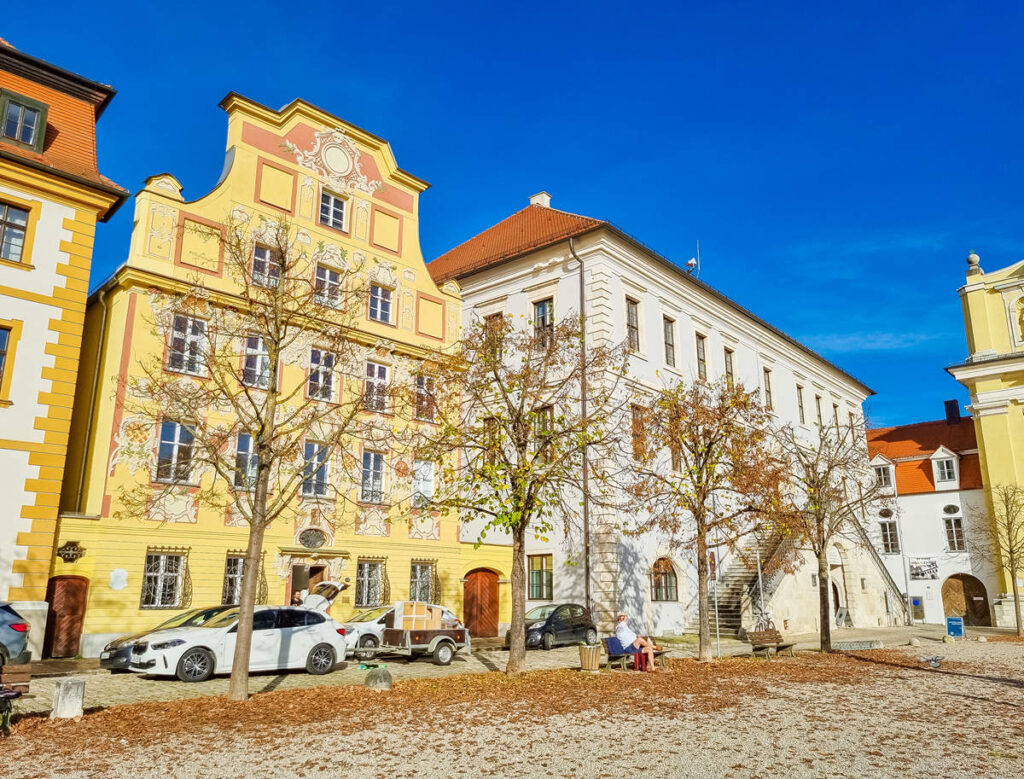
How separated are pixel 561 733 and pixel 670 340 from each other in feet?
78.1

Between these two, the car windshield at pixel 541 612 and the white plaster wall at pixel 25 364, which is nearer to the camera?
the white plaster wall at pixel 25 364

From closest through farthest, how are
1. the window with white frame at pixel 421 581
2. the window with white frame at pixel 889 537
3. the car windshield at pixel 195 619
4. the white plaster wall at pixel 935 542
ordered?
the car windshield at pixel 195 619, the window with white frame at pixel 421 581, the white plaster wall at pixel 935 542, the window with white frame at pixel 889 537

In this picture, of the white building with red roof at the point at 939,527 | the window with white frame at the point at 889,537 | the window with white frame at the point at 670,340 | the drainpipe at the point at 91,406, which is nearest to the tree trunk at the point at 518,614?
the drainpipe at the point at 91,406

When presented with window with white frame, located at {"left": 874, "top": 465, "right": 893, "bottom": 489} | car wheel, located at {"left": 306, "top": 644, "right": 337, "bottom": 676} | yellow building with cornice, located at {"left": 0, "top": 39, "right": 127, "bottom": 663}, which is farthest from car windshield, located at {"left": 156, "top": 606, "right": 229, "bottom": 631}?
window with white frame, located at {"left": 874, "top": 465, "right": 893, "bottom": 489}

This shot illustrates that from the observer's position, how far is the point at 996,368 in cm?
4516

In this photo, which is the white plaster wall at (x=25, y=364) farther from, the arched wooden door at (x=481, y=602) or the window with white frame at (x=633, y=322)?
the window with white frame at (x=633, y=322)

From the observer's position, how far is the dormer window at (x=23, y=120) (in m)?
20.0

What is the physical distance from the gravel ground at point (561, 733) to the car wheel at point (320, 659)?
2642mm

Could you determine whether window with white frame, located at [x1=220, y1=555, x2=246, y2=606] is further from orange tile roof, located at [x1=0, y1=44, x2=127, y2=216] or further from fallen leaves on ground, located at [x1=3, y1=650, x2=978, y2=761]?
orange tile roof, located at [x1=0, y1=44, x2=127, y2=216]

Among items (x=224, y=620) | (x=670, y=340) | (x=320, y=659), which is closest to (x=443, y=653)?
(x=320, y=659)

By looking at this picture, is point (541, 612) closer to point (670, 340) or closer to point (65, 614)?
point (670, 340)

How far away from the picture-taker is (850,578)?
3725 cm

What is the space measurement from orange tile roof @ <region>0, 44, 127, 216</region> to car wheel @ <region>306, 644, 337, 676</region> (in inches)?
518

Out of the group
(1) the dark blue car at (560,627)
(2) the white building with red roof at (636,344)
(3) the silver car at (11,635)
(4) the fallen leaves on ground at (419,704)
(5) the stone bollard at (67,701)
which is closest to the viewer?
(4) the fallen leaves on ground at (419,704)
